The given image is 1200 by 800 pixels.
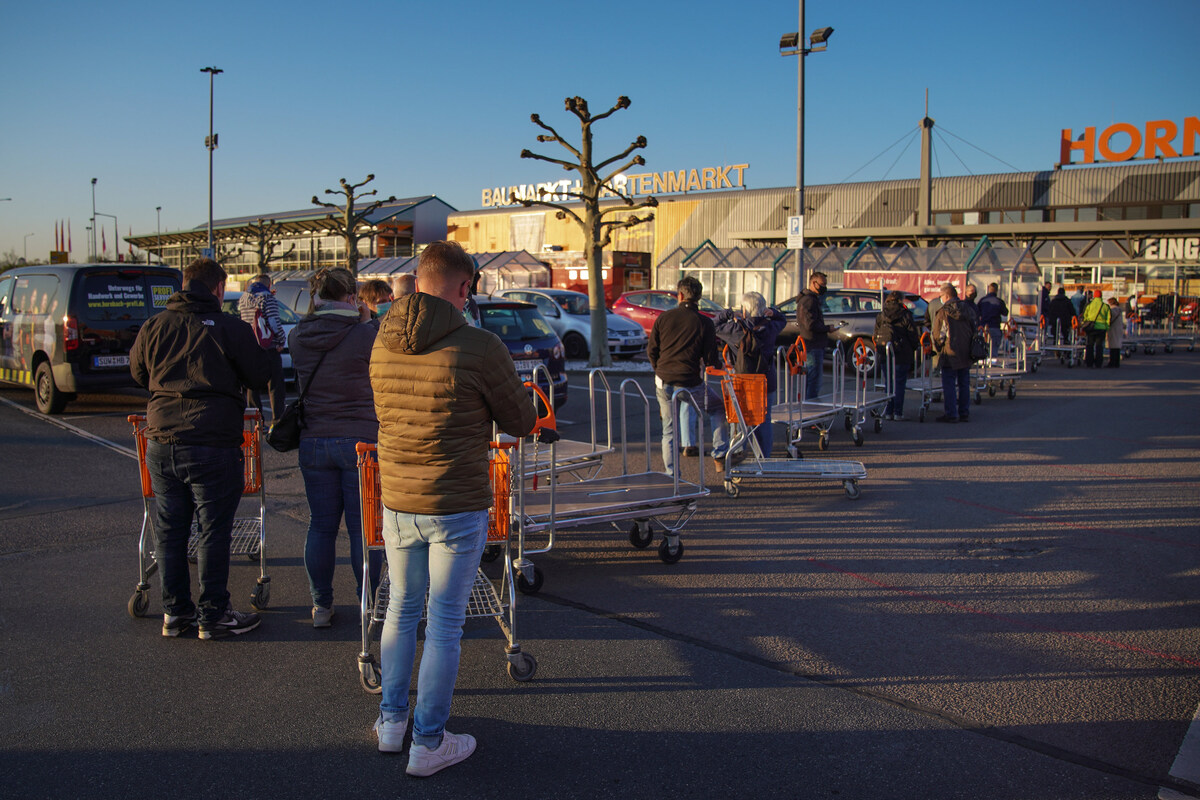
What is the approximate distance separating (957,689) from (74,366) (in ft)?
37.1

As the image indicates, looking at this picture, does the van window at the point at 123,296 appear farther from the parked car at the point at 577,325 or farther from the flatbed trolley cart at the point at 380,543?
the parked car at the point at 577,325

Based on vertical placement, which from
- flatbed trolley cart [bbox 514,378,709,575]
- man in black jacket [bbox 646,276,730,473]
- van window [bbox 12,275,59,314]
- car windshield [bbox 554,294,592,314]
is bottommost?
flatbed trolley cart [bbox 514,378,709,575]

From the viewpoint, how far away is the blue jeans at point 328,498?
14.8ft

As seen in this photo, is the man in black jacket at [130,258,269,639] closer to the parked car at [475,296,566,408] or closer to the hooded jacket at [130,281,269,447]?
the hooded jacket at [130,281,269,447]

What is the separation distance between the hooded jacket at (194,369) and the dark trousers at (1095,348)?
2178 centimetres

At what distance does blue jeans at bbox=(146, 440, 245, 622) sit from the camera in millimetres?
4441

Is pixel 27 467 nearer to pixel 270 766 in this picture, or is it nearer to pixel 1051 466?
pixel 270 766

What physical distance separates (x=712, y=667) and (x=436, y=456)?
1.93m

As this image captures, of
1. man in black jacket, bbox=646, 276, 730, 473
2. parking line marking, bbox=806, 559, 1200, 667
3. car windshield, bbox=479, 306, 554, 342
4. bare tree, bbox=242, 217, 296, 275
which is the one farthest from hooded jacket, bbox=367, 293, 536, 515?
bare tree, bbox=242, 217, 296, 275

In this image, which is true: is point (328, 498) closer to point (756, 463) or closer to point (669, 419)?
point (669, 419)

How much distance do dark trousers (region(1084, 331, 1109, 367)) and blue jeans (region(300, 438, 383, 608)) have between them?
21407 millimetres

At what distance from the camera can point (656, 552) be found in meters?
6.30

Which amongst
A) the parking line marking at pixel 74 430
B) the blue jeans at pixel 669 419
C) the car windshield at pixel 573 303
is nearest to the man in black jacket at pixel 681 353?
the blue jeans at pixel 669 419

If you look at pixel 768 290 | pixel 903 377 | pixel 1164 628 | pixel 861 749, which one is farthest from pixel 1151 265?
pixel 861 749
